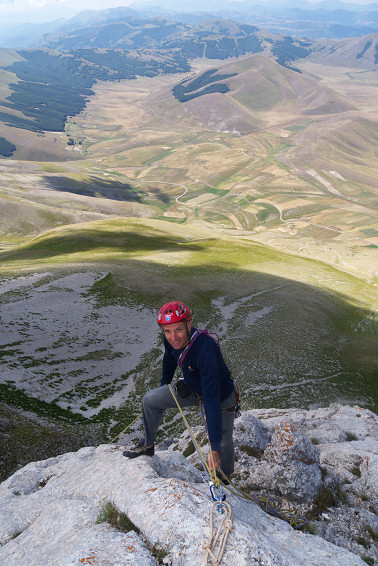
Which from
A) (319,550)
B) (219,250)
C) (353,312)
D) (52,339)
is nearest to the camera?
(319,550)

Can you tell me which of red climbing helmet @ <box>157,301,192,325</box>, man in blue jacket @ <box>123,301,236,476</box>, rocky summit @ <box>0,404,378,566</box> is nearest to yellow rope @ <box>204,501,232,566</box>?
rocky summit @ <box>0,404,378,566</box>

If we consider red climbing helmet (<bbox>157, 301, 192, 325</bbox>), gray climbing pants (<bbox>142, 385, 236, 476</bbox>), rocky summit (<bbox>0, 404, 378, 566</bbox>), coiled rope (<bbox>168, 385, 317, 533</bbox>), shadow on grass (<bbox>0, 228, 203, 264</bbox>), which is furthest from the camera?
shadow on grass (<bbox>0, 228, 203, 264</bbox>)

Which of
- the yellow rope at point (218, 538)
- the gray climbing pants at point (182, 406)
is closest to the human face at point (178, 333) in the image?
the gray climbing pants at point (182, 406)

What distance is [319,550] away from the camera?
10078 mm

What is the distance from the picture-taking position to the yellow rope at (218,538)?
8469mm

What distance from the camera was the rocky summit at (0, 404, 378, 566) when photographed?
9.09 metres

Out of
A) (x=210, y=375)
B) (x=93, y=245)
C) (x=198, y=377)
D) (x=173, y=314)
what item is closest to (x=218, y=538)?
(x=210, y=375)

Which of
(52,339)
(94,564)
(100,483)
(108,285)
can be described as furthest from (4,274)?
(94,564)

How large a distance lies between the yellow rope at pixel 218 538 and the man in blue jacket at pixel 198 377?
1.50 meters

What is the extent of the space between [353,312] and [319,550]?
68214 mm

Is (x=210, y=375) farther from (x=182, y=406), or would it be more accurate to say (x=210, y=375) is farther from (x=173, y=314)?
(x=182, y=406)

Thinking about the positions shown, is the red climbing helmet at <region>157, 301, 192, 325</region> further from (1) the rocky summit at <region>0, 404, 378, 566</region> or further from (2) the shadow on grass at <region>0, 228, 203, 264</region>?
(2) the shadow on grass at <region>0, 228, 203, 264</region>

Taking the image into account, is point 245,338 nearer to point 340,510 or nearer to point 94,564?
point 340,510

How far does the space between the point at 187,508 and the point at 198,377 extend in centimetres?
383
